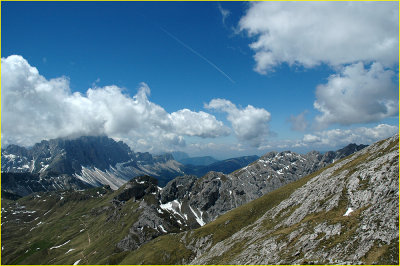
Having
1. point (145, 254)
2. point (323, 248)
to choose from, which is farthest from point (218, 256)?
point (145, 254)

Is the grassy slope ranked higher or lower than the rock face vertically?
lower

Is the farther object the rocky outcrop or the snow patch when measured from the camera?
the snow patch

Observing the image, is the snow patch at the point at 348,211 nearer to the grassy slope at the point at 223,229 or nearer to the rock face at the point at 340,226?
the rock face at the point at 340,226

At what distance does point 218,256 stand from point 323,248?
202ft

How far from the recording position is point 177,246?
617 feet

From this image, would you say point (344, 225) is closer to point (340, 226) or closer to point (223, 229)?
point (340, 226)


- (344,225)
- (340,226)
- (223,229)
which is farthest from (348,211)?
(223,229)

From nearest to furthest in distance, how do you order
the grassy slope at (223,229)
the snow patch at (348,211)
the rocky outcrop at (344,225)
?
the rocky outcrop at (344,225) < the snow patch at (348,211) < the grassy slope at (223,229)

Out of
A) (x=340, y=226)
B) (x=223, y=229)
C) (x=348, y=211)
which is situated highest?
(x=348, y=211)

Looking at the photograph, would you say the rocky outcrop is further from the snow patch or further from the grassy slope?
the grassy slope

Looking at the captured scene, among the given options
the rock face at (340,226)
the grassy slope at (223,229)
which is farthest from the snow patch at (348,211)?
the grassy slope at (223,229)

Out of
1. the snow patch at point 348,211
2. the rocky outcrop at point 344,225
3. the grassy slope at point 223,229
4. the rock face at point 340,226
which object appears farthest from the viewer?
the grassy slope at point 223,229

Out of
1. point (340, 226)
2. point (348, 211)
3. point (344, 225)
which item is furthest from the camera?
point (348, 211)

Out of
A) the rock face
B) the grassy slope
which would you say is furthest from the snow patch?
the grassy slope
